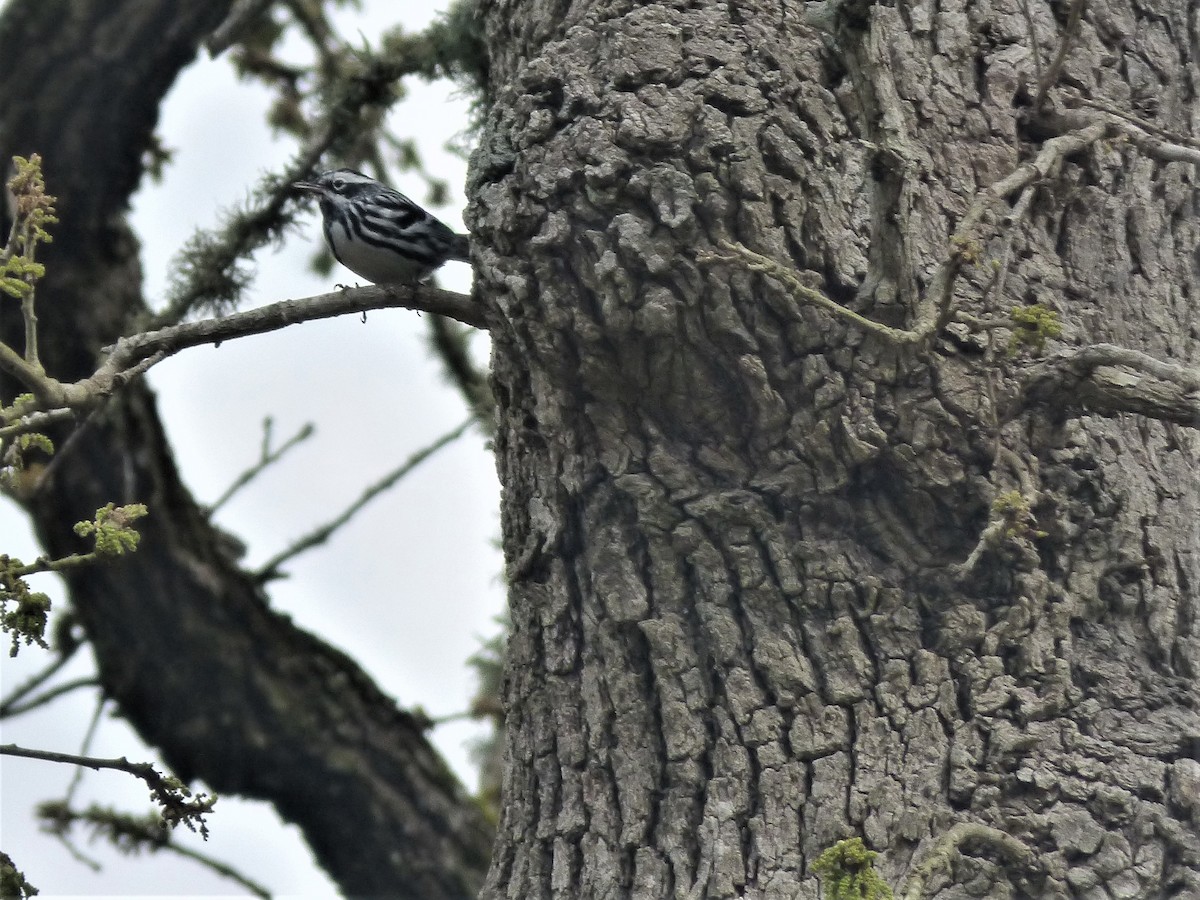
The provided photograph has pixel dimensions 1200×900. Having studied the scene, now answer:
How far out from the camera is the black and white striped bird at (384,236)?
424cm

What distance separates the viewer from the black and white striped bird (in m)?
4.24

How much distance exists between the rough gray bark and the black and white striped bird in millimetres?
1659

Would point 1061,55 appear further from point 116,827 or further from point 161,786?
point 116,827

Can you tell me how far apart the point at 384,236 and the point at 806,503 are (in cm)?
217

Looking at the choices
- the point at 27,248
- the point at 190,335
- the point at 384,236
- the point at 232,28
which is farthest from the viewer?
the point at 384,236

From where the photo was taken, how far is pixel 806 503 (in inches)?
98.6

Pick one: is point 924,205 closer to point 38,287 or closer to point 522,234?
point 522,234

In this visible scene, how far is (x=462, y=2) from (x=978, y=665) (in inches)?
120

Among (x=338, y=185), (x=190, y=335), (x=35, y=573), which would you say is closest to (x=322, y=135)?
(x=338, y=185)

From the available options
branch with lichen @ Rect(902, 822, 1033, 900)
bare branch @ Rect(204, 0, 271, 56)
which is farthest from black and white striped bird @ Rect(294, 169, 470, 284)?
branch with lichen @ Rect(902, 822, 1033, 900)

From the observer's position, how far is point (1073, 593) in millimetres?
2455

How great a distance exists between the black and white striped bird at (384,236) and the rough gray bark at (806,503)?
65.3 inches

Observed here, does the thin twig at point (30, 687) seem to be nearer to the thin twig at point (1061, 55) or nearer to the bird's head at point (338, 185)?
the bird's head at point (338, 185)

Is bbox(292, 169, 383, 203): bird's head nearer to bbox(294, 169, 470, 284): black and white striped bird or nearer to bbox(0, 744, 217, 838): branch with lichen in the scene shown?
bbox(294, 169, 470, 284): black and white striped bird
